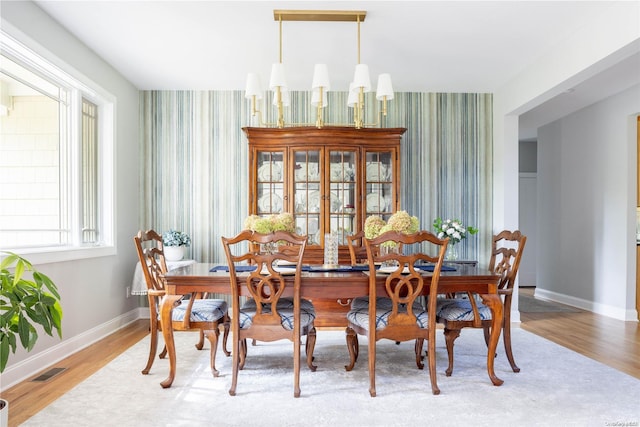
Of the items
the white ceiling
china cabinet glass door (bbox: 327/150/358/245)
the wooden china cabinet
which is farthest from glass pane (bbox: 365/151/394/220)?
the white ceiling

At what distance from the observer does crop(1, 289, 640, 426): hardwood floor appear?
8.68 feet

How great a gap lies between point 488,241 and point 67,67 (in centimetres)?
447

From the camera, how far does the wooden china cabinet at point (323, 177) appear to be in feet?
15.4

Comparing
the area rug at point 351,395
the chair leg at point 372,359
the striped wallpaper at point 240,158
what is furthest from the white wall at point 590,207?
the chair leg at point 372,359

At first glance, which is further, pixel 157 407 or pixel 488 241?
pixel 488 241

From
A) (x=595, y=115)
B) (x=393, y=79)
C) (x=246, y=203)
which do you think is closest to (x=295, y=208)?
(x=246, y=203)

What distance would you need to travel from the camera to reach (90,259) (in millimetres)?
3879

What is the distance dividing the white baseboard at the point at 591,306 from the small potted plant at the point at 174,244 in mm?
4780

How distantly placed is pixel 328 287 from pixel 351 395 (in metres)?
0.63

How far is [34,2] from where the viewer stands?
3096 mm

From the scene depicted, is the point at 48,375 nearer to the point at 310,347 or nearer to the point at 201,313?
the point at 201,313

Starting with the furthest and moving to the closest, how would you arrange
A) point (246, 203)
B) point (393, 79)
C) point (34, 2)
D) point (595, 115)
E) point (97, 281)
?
1. point (595, 115)
2. point (246, 203)
3. point (393, 79)
4. point (97, 281)
5. point (34, 2)

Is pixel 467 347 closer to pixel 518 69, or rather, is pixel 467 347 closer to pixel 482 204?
pixel 482 204

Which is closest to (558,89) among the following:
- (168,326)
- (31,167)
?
(168,326)
